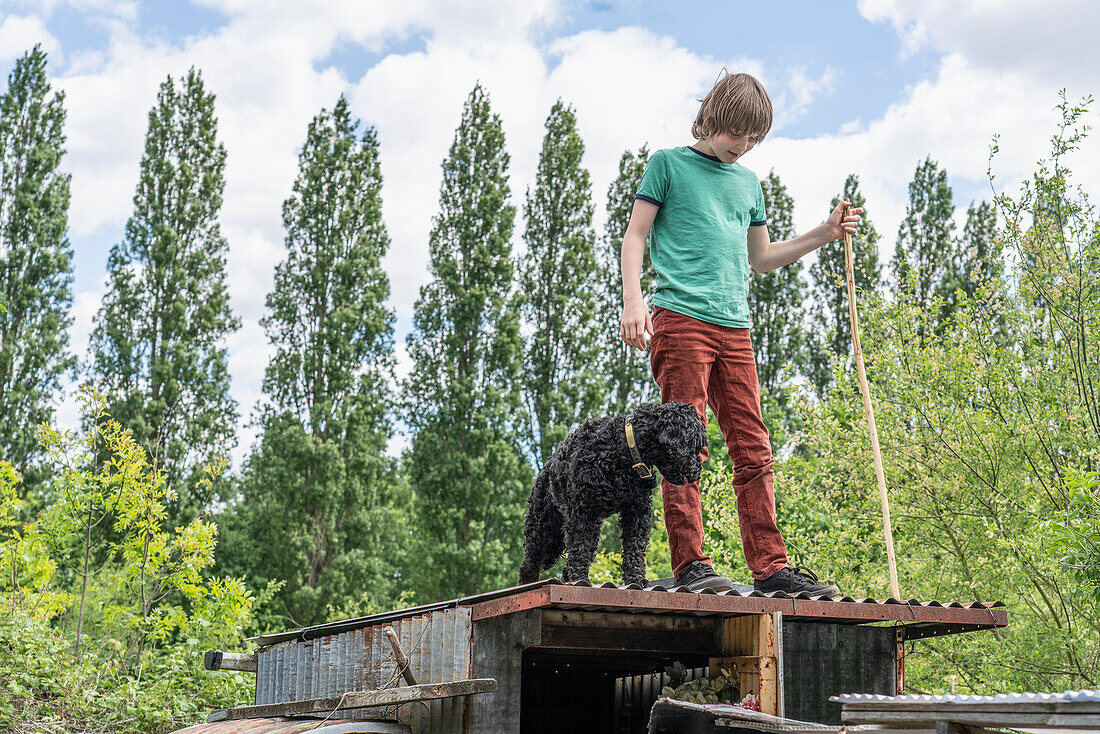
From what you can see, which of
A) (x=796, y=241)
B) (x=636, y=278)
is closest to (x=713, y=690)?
(x=636, y=278)

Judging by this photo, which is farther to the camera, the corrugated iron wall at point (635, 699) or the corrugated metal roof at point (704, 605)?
the corrugated iron wall at point (635, 699)

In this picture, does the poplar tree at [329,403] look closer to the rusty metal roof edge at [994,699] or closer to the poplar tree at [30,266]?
the poplar tree at [30,266]

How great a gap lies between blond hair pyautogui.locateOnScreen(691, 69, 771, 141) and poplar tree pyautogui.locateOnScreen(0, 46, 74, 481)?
74.9 feet

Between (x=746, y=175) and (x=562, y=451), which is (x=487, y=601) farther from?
(x=746, y=175)

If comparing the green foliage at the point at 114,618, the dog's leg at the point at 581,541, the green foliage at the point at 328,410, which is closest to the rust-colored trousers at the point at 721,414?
the dog's leg at the point at 581,541

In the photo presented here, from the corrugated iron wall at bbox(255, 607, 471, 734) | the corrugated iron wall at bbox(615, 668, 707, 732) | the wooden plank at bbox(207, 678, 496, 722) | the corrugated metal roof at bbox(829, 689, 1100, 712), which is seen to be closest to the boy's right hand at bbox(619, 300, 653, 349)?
the corrugated iron wall at bbox(255, 607, 471, 734)

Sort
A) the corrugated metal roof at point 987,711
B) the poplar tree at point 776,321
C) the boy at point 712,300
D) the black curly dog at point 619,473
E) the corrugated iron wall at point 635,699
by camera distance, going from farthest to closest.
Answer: the poplar tree at point 776,321 < the corrugated iron wall at point 635,699 < the boy at point 712,300 < the black curly dog at point 619,473 < the corrugated metal roof at point 987,711

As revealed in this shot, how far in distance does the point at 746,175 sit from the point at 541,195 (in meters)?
22.2

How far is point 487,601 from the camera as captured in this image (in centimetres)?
465

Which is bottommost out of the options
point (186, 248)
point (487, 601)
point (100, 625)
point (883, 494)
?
point (100, 625)

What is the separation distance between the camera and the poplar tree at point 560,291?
25875mm

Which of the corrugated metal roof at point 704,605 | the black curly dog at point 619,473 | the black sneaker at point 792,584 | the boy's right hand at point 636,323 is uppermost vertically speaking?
the boy's right hand at point 636,323

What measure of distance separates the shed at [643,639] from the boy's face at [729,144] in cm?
232

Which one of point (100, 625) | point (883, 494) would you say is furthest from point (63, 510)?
point (883, 494)
